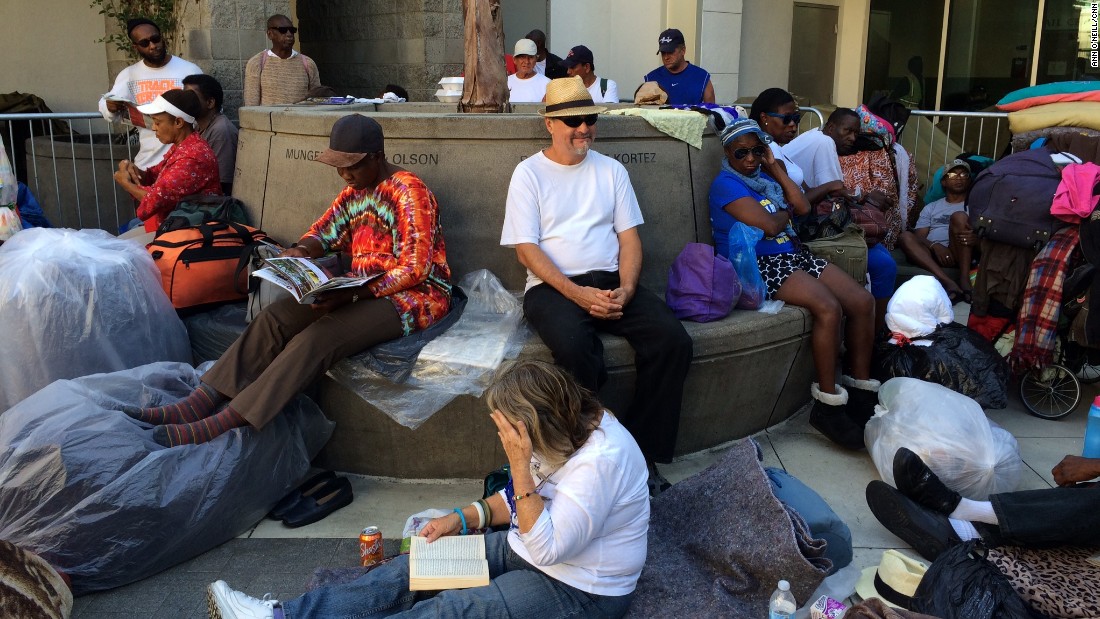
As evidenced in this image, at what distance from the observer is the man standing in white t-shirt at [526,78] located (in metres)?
8.48

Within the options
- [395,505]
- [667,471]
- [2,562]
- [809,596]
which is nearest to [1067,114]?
A: [667,471]

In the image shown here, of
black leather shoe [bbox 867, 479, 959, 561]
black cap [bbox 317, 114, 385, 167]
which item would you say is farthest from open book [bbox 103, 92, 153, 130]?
black leather shoe [bbox 867, 479, 959, 561]

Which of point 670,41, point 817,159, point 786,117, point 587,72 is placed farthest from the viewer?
point 587,72

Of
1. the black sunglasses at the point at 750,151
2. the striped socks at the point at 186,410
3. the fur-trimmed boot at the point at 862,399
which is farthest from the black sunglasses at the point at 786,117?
the striped socks at the point at 186,410

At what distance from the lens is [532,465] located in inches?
122

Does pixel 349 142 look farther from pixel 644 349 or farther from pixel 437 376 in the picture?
pixel 644 349

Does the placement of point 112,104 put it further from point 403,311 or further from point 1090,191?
point 1090,191

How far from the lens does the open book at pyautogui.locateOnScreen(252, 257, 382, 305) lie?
394 cm

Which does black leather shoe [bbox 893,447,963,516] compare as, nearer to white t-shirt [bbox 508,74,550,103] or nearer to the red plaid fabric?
the red plaid fabric

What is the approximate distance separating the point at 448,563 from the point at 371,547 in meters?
0.56

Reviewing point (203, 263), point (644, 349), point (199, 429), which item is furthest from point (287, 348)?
point (644, 349)

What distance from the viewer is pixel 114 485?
3.64 metres

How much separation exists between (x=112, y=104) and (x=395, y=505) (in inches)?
143

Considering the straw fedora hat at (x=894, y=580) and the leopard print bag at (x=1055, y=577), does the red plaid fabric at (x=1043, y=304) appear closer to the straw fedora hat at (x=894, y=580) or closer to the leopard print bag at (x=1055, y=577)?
the leopard print bag at (x=1055, y=577)
